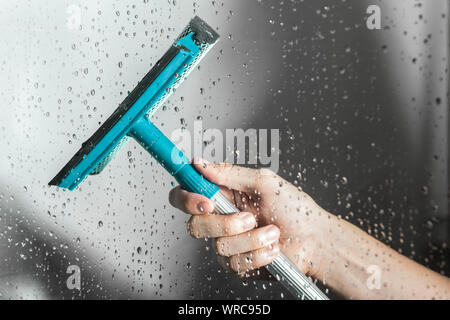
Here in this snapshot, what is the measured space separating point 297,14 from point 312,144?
12 centimetres

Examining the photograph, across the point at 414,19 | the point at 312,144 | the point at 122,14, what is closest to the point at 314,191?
the point at 312,144

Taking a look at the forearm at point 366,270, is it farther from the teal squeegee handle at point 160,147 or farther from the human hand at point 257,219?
the teal squeegee handle at point 160,147

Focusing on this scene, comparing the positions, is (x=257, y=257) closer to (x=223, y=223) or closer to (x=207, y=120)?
(x=223, y=223)

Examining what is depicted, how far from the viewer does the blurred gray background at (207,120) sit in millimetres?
344

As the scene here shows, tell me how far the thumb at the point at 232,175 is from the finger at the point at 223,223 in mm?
31

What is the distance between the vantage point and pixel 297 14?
1.38 feet

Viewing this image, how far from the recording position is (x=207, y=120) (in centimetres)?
47

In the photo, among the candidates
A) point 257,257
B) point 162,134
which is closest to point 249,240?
point 257,257

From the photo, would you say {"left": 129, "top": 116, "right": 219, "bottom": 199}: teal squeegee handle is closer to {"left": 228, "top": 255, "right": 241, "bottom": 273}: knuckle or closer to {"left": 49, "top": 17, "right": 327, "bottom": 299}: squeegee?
{"left": 49, "top": 17, "right": 327, "bottom": 299}: squeegee

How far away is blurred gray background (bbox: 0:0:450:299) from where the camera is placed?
0.34 m

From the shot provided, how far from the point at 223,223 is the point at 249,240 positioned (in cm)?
3

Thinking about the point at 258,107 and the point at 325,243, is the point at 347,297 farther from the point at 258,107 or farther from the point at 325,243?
the point at 258,107

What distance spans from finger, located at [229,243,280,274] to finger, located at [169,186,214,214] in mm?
55

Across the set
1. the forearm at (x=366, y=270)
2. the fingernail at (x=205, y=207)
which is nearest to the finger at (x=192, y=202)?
the fingernail at (x=205, y=207)
